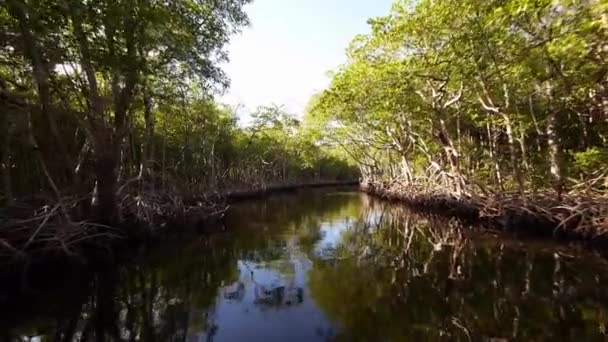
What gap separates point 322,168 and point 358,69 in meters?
48.4

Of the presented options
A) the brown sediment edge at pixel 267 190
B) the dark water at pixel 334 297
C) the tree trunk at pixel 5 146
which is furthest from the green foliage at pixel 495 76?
the brown sediment edge at pixel 267 190

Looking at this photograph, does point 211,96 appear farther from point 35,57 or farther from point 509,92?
point 509,92

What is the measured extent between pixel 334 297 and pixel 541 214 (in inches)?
326

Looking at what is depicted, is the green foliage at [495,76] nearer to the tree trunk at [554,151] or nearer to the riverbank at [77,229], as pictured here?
the tree trunk at [554,151]

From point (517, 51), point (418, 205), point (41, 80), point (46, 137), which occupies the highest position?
point (517, 51)

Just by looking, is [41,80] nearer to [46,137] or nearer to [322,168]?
[46,137]

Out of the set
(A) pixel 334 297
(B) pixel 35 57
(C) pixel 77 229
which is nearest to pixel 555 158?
(A) pixel 334 297

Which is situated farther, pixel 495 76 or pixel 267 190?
pixel 267 190

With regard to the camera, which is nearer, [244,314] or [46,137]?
[244,314]

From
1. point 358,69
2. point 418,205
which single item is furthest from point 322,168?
point 358,69

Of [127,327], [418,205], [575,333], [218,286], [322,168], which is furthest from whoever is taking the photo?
[322,168]

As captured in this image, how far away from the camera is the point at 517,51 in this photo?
9000 millimetres

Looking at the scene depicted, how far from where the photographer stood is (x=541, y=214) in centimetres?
1181

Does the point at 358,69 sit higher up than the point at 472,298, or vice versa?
the point at 358,69
